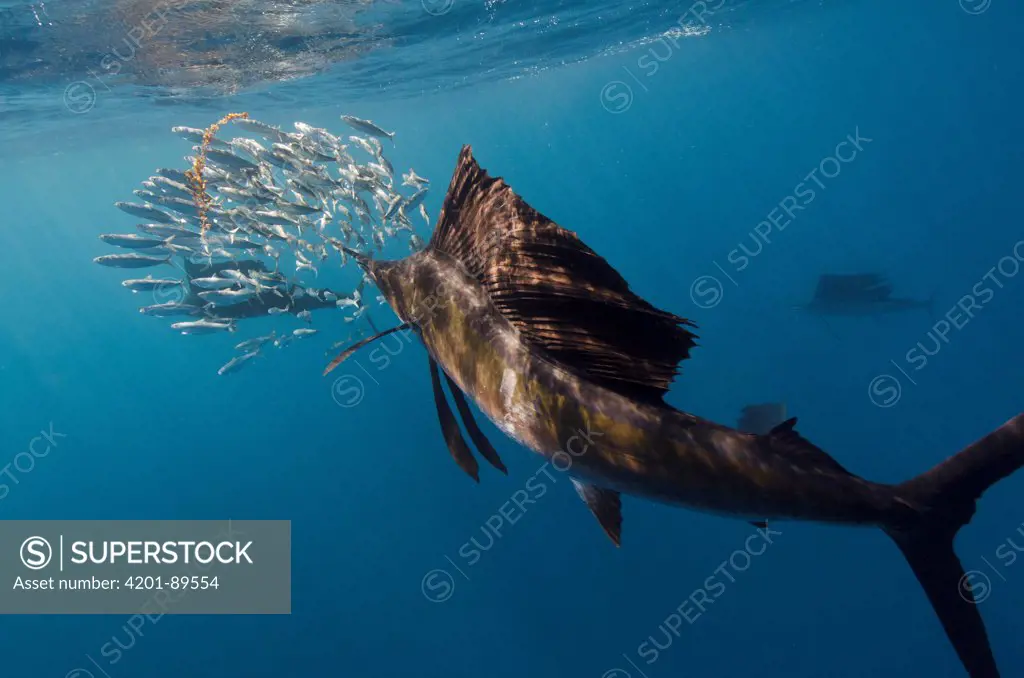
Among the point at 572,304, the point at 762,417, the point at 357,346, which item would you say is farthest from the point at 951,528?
the point at 762,417

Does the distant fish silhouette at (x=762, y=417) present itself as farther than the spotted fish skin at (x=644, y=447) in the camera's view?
Yes

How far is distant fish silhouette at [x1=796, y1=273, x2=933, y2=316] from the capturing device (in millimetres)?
13797

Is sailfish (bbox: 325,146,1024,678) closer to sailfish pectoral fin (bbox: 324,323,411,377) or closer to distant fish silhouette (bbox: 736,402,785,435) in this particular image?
sailfish pectoral fin (bbox: 324,323,411,377)

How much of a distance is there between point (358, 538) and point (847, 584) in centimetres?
1048

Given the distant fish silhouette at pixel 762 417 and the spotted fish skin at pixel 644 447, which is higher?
the spotted fish skin at pixel 644 447

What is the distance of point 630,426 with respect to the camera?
6.35 ft

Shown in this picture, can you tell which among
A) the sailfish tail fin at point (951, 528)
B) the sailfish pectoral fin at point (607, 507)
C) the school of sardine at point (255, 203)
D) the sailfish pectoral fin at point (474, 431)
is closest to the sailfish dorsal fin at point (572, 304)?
the sailfish pectoral fin at point (607, 507)

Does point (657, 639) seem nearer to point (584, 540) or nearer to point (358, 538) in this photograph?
point (584, 540)

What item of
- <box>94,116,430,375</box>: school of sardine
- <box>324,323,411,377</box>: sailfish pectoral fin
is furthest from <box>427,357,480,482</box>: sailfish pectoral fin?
<box>94,116,430,375</box>: school of sardine

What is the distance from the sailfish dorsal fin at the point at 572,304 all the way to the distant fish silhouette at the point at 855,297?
13558mm

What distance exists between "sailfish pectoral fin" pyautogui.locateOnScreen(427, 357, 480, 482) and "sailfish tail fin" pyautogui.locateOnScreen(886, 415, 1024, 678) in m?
1.58

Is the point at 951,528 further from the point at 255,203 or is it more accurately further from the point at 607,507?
the point at 255,203

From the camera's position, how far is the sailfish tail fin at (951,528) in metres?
2.00

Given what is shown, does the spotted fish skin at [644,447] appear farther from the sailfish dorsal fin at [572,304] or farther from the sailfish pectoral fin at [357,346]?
the sailfish pectoral fin at [357,346]
